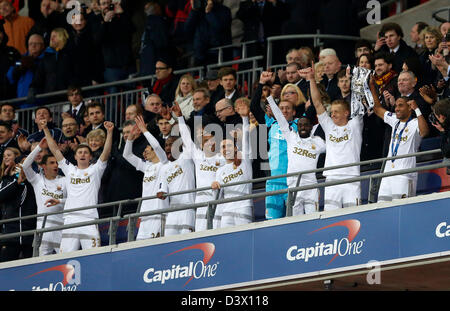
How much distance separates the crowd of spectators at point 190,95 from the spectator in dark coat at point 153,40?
2cm

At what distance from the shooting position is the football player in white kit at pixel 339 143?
14.7m

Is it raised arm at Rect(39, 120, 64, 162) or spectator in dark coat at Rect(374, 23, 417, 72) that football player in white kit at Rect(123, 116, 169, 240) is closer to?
raised arm at Rect(39, 120, 64, 162)

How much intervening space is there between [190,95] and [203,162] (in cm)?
194

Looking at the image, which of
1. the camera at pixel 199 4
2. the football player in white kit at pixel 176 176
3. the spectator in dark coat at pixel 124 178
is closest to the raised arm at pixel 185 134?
the football player in white kit at pixel 176 176

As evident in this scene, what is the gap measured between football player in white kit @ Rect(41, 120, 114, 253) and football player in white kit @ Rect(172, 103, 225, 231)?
1399mm

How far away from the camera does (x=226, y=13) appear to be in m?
20.2

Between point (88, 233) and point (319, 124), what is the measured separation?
3615 mm

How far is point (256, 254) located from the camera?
15.1 meters

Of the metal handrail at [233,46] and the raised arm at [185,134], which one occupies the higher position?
the metal handrail at [233,46]

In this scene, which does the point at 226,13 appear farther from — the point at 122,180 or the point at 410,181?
the point at 410,181

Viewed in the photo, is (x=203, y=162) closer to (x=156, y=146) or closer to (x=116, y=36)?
(x=156, y=146)

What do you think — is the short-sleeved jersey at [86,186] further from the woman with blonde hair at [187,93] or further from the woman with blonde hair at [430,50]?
the woman with blonde hair at [430,50]

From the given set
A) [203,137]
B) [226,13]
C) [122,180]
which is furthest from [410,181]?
[226,13]

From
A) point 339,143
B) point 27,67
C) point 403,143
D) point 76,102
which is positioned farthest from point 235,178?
point 27,67
